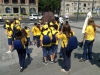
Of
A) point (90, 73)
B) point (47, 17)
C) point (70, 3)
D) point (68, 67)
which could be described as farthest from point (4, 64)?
point (70, 3)

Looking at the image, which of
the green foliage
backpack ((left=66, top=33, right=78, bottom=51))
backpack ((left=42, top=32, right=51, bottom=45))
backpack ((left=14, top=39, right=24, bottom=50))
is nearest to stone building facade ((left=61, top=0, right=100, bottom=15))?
the green foliage

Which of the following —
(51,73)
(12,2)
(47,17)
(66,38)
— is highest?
(12,2)

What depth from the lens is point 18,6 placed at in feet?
177

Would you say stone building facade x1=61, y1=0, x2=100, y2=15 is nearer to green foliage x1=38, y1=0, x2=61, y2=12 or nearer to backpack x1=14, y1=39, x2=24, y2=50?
green foliage x1=38, y1=0, x2=61, y2=12

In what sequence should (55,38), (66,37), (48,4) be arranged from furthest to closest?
(48,4) < (55,38) < (66,37)

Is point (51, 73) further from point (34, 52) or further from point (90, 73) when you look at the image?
point (34, 52)

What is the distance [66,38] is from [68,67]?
3.41 ft

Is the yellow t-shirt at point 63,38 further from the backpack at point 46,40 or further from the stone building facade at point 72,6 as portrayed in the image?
the stone building facade at point 72,6

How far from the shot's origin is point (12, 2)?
5312 centimetres

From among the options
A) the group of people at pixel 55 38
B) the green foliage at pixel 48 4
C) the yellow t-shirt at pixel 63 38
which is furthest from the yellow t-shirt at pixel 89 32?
the green foliage at pixel 48 4

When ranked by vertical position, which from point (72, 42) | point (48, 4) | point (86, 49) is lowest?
point (86, 49)

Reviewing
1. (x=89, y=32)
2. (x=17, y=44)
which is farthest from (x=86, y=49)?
(x=17, y=44)

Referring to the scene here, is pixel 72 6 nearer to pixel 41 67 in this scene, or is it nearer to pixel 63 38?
pixel 41 67

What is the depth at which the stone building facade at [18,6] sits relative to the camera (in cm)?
5217
